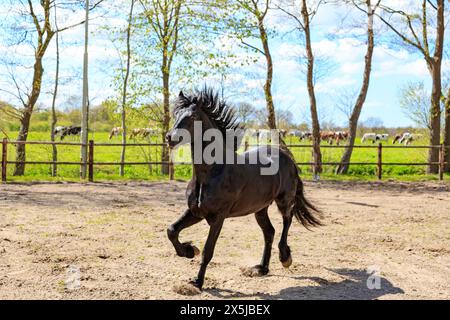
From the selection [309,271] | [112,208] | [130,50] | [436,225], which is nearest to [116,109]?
[130,50]

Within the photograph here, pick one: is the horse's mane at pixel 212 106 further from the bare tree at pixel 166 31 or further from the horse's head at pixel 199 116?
the bare tree at pixel 166 31

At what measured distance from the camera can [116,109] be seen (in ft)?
58.1

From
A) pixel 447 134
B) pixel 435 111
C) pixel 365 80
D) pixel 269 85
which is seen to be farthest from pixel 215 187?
pixel 447 134

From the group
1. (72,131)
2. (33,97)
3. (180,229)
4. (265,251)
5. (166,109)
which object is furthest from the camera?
(72,131)

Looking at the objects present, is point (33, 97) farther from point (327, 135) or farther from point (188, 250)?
point (327, 135)

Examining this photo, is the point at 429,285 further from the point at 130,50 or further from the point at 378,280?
the point at 130,50

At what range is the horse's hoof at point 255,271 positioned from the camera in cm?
505

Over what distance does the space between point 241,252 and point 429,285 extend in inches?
89.7

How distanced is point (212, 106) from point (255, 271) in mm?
1797

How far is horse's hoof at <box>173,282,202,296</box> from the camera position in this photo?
4.32m

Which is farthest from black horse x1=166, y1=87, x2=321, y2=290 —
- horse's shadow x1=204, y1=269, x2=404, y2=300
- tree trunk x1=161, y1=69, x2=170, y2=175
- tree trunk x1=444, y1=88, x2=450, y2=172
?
tree trunk x1=444, y1=88, x2=450, y2=172

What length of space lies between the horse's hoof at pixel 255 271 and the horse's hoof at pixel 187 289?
807mm

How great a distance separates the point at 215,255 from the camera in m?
5.94

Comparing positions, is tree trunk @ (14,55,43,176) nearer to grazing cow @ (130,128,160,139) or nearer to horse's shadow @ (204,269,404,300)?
grazing cow @ (130,128,160,139)
